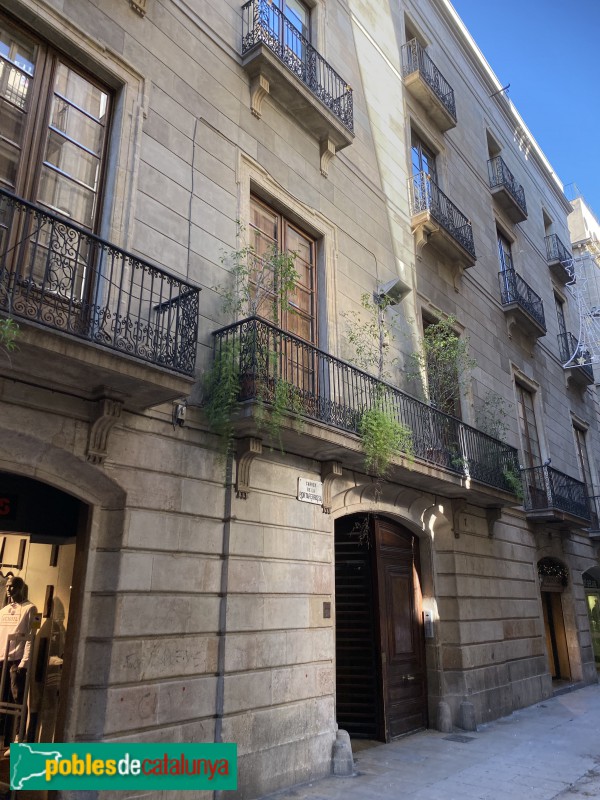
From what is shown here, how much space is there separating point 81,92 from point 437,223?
8.06m

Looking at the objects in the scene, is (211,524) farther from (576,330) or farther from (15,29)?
(576,330)

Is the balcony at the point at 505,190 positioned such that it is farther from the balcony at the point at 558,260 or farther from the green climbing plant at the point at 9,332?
the green climbing plant at the point at 9,332

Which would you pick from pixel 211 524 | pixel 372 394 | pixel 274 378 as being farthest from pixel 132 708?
pixel 372 394

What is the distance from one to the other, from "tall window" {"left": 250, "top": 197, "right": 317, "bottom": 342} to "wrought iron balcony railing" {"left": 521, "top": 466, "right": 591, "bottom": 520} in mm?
7684

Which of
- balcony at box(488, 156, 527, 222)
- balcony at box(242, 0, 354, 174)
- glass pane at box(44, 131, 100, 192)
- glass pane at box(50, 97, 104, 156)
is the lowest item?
glass pane at box(44, 131, 100, 192)

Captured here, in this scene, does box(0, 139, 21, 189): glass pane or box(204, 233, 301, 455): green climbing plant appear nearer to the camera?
box(0, 139, 21, 189): glass pane

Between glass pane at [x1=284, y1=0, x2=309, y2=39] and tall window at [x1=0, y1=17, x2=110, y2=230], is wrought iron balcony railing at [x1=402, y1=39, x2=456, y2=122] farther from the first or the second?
tall window at [x1=0, y1=17, x2=110, y2=230]

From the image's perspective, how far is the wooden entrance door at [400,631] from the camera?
9.73 metres

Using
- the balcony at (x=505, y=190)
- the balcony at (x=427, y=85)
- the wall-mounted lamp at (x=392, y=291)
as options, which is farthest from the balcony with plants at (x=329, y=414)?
the balcony at (x=505, y=190)

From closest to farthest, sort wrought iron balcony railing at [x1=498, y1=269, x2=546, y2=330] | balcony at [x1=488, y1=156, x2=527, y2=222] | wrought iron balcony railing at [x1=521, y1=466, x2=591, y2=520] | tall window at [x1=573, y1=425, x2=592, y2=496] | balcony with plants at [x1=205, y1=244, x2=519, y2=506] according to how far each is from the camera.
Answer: balcony with plants at [x1=205, y1=244, x2=519, y2=506] < wrought iron balcony railing at [x1=521, y1=466, x2=591, y2=520] < wrought iron balcony railing at [x1=498, y1=269, x2=546, y2=330] < balcony at [x1=488, y1=156, x2=527, y2=222] < tall window at [x1=573, y1=425, x2=592, y2=496]

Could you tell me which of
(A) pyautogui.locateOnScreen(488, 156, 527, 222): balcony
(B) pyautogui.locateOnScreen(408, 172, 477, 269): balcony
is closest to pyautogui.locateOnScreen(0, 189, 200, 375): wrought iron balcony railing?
(B) pyautogui.locateOnScreen(408, 172, 477, 269): balcony

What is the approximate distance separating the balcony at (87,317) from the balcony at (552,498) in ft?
34.7

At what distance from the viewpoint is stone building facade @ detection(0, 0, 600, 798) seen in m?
5.85

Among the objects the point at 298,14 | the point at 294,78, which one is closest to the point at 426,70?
the point at 298,14
